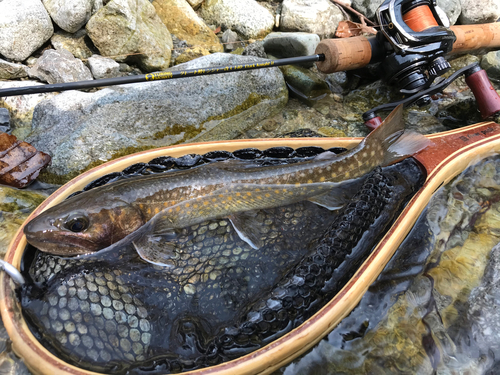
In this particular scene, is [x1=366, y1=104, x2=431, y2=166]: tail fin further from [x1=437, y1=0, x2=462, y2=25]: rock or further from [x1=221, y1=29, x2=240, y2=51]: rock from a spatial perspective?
[x1=437, y1=0, x2=462, y2=25]: rock

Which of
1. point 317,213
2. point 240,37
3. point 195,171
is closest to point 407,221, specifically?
point 317,213

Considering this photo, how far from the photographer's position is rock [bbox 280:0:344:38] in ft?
19.3

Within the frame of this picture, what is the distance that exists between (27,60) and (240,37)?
3.41 meters

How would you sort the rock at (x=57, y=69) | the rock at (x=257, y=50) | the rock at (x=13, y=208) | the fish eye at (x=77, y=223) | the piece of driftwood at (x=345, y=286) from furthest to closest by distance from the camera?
the rock at (x=257, y=50), the rock at (x=57, y=69), the rock at (x=13, y=208), the fish eye at (x=77, y=223), the piece of driftwood at (x=345, y=286)

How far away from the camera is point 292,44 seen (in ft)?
15.6

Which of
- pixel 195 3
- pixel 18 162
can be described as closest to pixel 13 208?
pixel 18 162

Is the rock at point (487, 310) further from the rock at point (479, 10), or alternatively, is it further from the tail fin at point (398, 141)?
the rock at point (479, 10)

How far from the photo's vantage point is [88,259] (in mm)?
2041

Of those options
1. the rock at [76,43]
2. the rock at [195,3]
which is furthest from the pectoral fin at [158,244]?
the rock at [195,3]

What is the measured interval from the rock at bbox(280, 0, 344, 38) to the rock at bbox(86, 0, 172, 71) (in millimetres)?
2366

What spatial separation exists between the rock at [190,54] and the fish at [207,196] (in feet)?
11.2

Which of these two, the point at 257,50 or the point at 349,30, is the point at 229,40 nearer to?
the point at 257,50

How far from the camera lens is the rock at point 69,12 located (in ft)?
15.3

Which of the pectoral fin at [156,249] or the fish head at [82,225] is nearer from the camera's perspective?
the fish head at [82,225]
